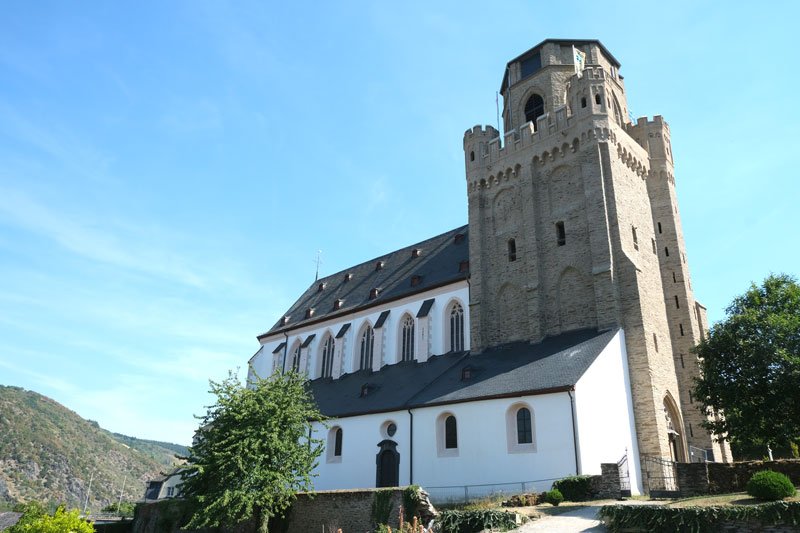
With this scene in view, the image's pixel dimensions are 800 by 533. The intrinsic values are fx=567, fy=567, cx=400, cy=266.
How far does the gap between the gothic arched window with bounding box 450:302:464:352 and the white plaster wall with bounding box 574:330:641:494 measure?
917 cm

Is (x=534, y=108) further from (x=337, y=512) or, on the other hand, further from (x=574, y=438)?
(x=337, y=512)

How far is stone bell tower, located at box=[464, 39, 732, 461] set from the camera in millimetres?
25719

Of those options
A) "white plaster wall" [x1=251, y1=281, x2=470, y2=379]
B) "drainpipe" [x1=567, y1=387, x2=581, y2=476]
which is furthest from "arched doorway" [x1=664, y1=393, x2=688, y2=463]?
"white plaster wall" [x1=251, y1=281, x2=470, y2=379]

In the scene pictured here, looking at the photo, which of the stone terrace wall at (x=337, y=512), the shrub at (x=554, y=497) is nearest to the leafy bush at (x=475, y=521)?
the stone terrace wall at (x=337, y=512)

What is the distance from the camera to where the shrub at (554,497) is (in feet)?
62.2

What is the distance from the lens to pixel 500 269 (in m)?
31.1

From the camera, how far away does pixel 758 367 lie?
2178cm

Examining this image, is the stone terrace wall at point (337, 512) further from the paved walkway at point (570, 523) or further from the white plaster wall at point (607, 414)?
the white plaster wall at point (607, 414)

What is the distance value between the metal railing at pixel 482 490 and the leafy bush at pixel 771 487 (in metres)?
7.25

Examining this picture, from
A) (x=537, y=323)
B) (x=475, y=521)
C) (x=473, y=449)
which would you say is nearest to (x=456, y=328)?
(x=537, y=323)

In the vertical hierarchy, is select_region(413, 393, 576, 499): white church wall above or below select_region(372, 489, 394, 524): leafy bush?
above

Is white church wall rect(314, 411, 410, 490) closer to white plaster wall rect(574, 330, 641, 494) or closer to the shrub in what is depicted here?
the shrub

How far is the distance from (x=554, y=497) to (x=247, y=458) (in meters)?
11.2

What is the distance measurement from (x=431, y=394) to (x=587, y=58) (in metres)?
21.7
